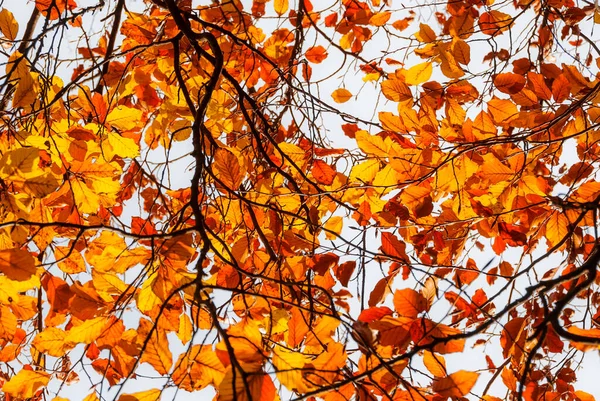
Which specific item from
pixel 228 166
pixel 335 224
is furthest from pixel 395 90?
pixel 228 166

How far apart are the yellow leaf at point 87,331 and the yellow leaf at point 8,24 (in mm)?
1194

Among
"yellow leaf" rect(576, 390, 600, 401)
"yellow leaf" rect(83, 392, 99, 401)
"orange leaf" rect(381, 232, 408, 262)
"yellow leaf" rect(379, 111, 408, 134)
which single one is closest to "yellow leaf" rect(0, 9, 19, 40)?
"yellow leaf" rect(83, 392, 99, 401)

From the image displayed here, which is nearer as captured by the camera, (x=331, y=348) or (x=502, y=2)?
(x=331, y=348)

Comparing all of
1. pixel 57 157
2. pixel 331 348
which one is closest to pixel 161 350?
pixel 331 348

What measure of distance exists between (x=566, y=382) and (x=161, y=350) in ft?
7.74

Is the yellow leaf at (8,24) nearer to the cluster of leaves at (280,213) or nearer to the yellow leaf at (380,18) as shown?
the cluster of leaves at (280,213)

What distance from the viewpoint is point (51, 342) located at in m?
1.78

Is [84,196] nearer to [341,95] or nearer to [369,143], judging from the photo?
[369,143]

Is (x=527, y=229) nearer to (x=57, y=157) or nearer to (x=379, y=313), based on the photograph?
(x=379, y=313)

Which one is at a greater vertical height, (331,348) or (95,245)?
(95,245)

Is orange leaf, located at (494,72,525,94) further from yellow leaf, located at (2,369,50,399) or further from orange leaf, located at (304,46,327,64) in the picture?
yellow leaf, located at (2,369,50,399)

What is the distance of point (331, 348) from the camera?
4.14ft

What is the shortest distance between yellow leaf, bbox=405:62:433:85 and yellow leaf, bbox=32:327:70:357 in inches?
66.3

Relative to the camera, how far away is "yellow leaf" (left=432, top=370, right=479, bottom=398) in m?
1.32
